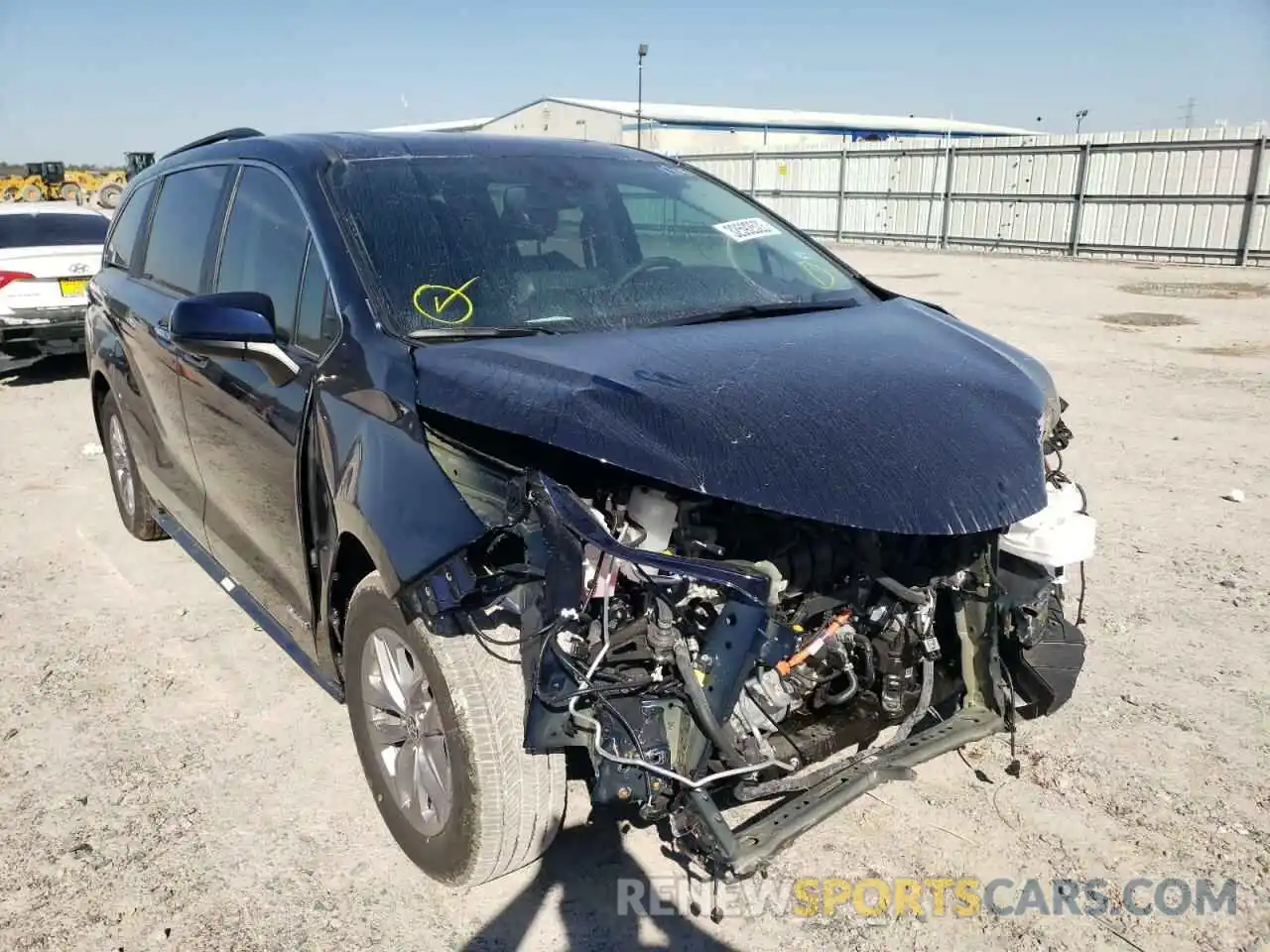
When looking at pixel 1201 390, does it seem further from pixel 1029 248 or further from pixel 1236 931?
pixel 1029 248

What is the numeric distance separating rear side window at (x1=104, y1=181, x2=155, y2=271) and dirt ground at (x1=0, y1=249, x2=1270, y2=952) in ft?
4.80

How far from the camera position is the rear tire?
4.72 m

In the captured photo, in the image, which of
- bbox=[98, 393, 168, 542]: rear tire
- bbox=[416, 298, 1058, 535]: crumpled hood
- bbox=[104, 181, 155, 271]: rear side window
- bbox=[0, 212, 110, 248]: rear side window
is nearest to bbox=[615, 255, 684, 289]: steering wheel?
bbox=[416, 298, 1058, 535]: crumpled hood

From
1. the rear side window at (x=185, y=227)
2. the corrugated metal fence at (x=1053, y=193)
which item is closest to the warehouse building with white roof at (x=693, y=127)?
the corrugated metal fence at (x=1053, y=193)

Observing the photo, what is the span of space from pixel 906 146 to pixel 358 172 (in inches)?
869

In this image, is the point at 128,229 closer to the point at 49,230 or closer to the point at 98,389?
the point at 98,389

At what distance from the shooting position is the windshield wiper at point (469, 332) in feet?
8.23

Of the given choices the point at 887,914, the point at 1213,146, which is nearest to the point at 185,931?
the point at 887,914

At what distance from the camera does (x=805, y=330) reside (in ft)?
9.26

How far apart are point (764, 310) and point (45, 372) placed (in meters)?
9.53

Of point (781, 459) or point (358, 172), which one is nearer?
point (781, 459)

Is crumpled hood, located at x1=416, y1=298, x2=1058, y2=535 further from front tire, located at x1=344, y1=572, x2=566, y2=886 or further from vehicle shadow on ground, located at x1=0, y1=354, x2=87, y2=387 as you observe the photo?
vehicle shadow on ground, located at x1=0, y1=354, x2=87, y2=387

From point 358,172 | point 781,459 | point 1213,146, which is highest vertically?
point 1213,146

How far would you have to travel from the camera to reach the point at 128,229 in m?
4.61
